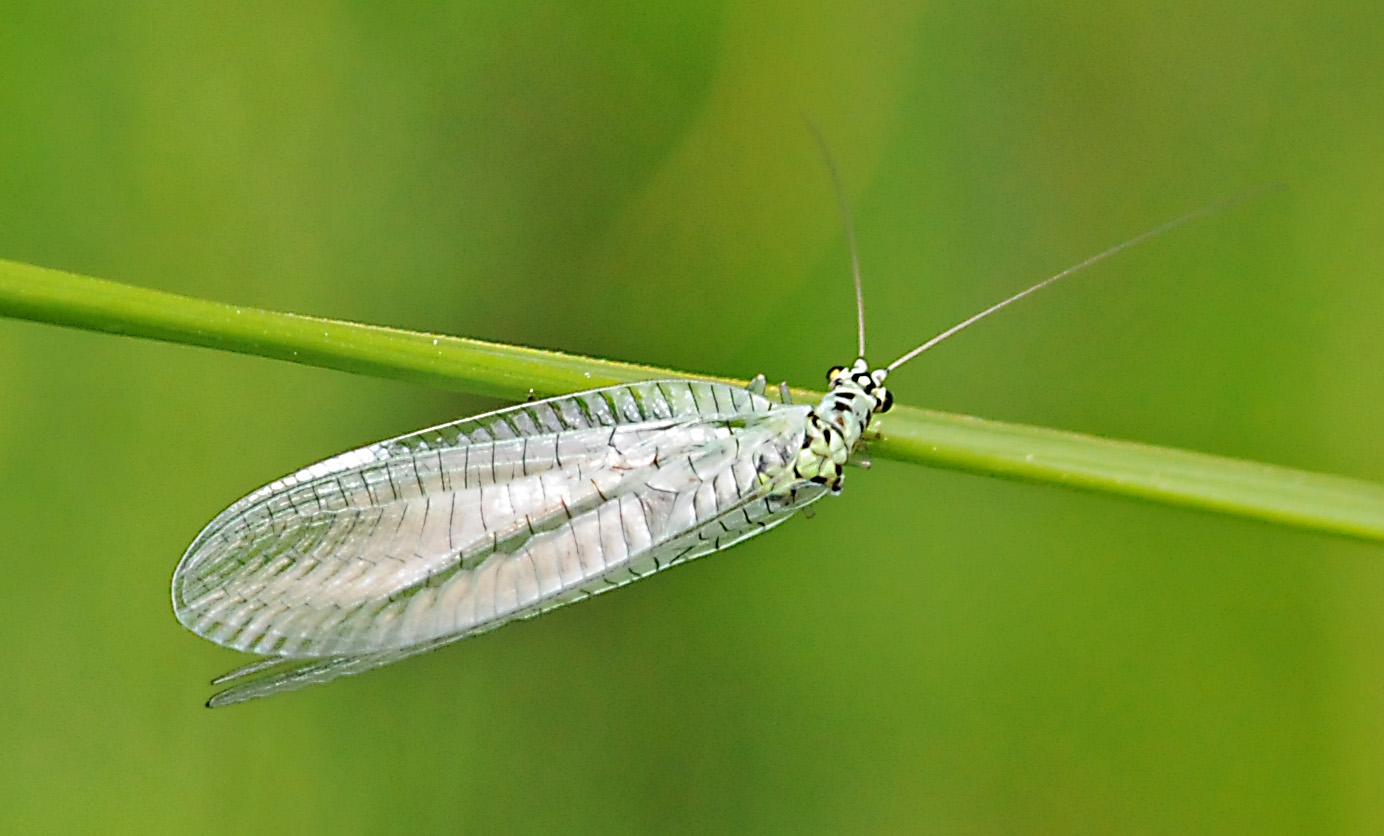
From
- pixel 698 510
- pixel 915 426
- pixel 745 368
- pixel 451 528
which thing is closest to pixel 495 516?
pixel 451 528

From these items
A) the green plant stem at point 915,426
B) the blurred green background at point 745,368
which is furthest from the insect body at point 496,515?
the blurred green background at point 745,368

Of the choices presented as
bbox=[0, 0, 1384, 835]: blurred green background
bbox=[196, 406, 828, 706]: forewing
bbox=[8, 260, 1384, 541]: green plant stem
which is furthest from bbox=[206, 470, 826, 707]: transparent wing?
bbox=[0, 0, 1384, 835]: blurred green background

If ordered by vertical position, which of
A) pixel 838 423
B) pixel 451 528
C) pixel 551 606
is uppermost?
pixel 838 423

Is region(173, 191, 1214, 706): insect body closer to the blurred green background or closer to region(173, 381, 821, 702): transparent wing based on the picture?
region(173, 381, 821, 702): transparent wing

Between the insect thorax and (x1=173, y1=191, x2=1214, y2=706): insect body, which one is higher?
the insect thorax

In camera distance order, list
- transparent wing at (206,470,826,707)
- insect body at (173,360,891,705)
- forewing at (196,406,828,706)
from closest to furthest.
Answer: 1. transparent wing at (206,470,826,707)
2. insect body at (173,360,891,705)
3. forewing at (196,406,828,706)

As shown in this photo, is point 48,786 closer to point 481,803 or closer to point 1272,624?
point 481,803

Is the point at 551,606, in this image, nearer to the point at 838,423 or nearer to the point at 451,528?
the point at 451,528
